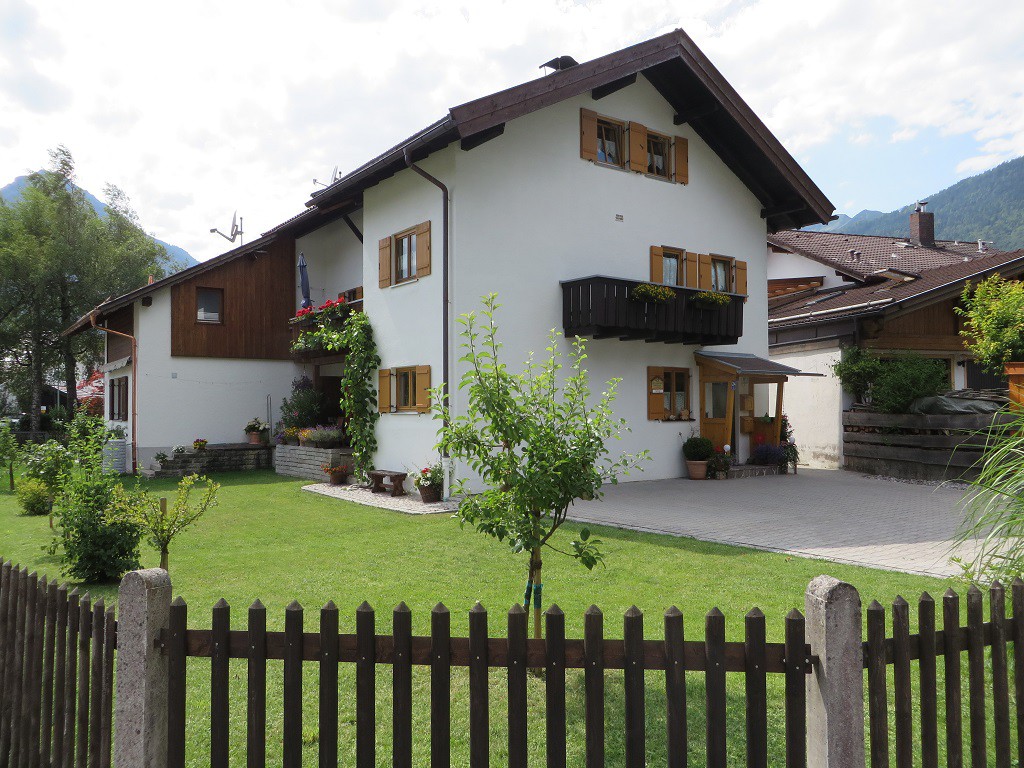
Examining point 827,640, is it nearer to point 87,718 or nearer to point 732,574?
point 87,718

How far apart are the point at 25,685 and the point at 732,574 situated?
5642 mm

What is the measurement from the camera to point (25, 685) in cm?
348

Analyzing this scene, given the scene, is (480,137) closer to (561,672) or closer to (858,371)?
(858,371)

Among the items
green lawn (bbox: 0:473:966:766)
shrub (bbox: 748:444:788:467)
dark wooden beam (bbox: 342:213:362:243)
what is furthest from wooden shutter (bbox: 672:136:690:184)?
green lawn (bbox: 0:473:966:766)

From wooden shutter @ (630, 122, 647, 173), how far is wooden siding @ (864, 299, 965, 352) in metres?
7.13

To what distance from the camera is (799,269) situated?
2464 centimetres

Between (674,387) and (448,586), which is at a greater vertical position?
(674,387)

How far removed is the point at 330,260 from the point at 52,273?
13.3 metres

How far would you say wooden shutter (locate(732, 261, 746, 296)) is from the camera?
17.5 metres

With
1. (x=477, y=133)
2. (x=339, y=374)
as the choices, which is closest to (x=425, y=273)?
(x=477, y=133)

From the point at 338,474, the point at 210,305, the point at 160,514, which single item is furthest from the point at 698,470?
Result: the point at 210,305

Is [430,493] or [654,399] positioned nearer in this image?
[430,493]

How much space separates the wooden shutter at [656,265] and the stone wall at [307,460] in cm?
774

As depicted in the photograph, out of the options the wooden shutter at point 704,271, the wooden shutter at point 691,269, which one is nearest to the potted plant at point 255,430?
the wooden shutter at point 691,269
